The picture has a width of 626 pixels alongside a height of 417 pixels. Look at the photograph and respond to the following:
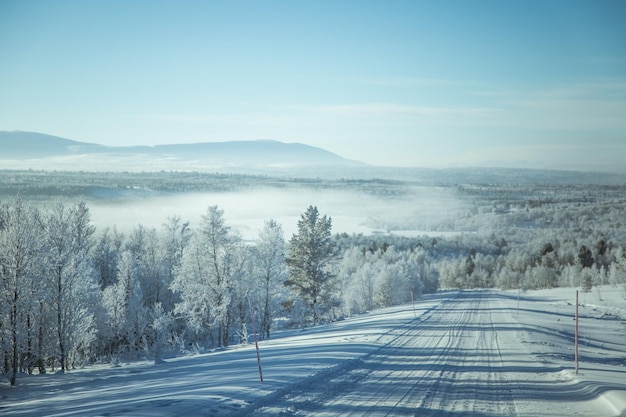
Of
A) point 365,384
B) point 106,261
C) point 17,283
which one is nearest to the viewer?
point 365,384

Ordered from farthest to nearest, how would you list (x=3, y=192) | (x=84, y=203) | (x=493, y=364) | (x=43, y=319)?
(x=84, y=203), (x=3, y=192), (x=43, y=319), (x=493, y=364)

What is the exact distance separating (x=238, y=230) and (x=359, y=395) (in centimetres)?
3045

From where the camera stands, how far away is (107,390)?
15.9m

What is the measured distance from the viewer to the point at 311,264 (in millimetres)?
46188

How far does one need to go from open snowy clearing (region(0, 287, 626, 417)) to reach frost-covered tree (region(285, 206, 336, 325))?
1970cm

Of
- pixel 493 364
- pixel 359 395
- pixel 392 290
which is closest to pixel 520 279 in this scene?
pixel 392 290

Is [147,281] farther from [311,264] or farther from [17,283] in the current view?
[17,283]

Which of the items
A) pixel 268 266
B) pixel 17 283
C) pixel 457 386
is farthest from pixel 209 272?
pixel 457 386

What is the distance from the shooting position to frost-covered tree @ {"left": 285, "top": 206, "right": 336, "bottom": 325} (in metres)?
46.0

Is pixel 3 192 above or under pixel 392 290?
above

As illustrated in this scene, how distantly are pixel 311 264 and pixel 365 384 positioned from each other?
31496 millimetres

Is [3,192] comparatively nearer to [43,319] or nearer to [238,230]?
[43,319]

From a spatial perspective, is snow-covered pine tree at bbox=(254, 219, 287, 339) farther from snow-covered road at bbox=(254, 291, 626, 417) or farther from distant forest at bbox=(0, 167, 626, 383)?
snow-covered road at bbox=(254, 291, 626, 417)

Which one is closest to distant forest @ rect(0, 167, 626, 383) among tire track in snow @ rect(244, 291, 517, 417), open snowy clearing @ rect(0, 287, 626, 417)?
open snowy clearing @ rect(0, 287, 626, 417)
